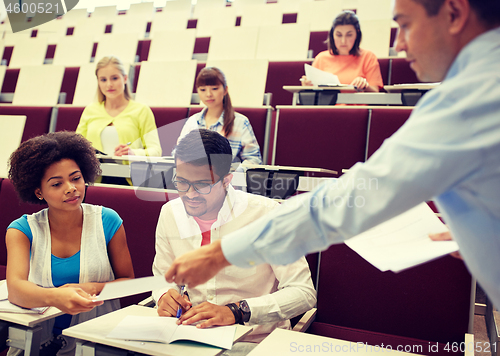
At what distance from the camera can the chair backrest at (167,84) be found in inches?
65.1

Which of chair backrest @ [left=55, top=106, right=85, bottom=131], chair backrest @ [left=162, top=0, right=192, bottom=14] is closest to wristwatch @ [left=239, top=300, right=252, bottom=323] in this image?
chair backrest @ [left=55, top=106, right=85, bottom=131]

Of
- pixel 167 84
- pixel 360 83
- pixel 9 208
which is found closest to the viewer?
pixel 9 208

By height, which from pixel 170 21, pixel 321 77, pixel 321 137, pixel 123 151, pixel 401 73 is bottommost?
pixel 123 151

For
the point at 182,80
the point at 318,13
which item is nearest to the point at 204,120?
the point at 182,80

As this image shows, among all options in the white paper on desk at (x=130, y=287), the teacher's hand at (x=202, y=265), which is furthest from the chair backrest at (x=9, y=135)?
the teacher's hand at (x=202, y=265)

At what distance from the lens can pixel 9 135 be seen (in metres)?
1.37

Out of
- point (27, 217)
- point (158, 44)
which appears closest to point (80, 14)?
point (158, 44)

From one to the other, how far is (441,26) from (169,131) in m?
1.25

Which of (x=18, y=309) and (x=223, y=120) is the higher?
(x=223, y=120)

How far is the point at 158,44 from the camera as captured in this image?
2.11m

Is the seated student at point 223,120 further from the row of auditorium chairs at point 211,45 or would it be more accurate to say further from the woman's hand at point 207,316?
the woman's hand at point 207,316

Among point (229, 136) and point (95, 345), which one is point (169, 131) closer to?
point (229, 136)

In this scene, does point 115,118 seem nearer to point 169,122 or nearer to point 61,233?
point 169,122

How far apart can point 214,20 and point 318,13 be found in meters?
0.68
